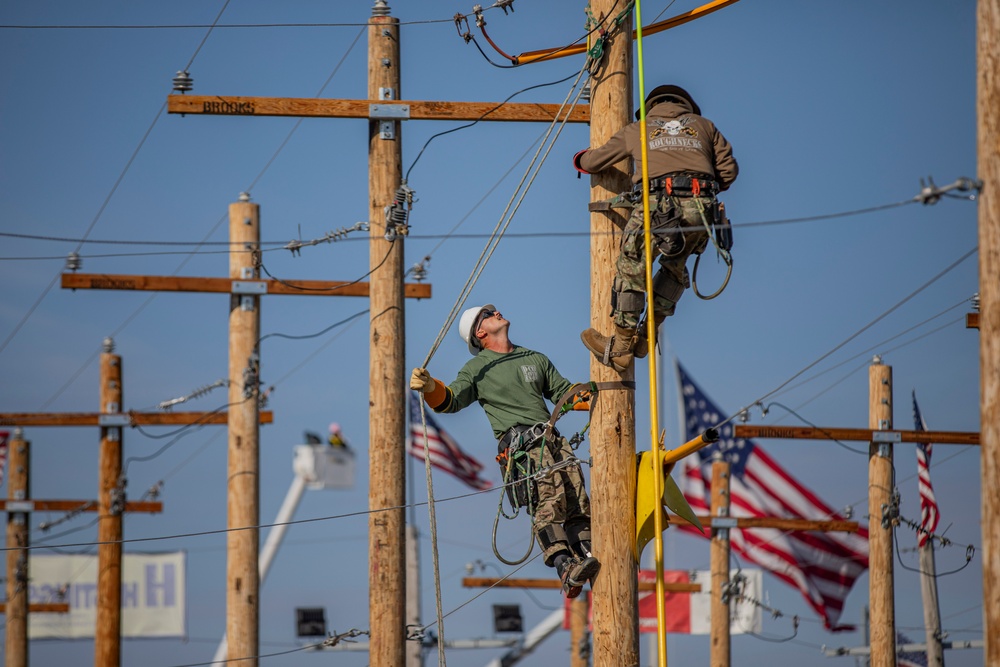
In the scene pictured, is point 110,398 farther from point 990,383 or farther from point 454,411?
point 990,383

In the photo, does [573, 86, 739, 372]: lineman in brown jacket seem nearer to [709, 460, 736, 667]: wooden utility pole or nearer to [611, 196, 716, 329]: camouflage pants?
[611, 196, 716, 329]: camouflage pants

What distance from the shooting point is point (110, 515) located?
701 inches

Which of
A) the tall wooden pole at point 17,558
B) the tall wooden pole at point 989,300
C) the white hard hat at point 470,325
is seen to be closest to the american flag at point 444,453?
the tall wooden pole at point 17,558

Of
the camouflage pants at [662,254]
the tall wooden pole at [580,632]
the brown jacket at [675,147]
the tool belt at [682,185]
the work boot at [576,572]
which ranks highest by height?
the brown jacket at [675,147]

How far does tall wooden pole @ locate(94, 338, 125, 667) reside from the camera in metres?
17.2

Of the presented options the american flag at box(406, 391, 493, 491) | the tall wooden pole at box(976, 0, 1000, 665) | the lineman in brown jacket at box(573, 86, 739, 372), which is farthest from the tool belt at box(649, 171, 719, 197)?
the american flag at box(406, 391, 493, 491)

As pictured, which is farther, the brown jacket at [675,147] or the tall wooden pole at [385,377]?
the tall wooden pole at [385,377]

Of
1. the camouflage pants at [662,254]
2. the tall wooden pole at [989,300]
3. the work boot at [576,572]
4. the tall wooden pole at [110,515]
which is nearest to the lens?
the tall wooden pole at [989,300]

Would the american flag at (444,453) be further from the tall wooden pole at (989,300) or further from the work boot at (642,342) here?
the tall wooden pole at (989,300)

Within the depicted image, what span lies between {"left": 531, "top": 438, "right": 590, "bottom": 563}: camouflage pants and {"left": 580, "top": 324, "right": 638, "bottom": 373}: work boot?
903mm

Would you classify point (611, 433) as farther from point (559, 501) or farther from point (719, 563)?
point (719, 563)

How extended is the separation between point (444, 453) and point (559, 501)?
11009mm

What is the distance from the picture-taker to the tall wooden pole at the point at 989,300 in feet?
20.4

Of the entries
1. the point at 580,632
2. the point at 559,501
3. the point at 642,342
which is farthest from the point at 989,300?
the point at 580,632
